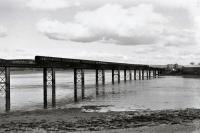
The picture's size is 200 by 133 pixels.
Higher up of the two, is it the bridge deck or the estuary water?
the bridge deck

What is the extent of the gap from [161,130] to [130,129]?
5.22ft

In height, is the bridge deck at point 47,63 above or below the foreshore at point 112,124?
above

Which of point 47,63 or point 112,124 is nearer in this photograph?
point 112,124

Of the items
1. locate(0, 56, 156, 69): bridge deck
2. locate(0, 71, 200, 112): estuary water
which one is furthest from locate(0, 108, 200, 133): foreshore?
locate(0, 56, 156, 69): bridge deck

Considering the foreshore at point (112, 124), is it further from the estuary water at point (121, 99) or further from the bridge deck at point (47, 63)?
the bridge deck at point (47, 63)

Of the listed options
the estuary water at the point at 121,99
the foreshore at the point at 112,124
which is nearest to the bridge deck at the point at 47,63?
the estuary water at the point at 121,99

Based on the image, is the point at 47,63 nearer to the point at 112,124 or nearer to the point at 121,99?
the point at 121,99

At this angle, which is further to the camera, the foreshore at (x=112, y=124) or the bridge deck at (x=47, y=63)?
the bridge deck at (x=47, y=63)

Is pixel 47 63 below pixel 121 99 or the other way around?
the other way around

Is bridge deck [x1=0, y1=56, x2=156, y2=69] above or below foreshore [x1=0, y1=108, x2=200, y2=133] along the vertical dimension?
above

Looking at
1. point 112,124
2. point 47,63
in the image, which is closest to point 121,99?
point 47,63

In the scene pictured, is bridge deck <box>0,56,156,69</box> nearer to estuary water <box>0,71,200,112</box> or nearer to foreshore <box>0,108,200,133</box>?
estuary water <box>0,71,200,112</box>

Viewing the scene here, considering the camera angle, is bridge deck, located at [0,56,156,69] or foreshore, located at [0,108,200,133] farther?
bridge deck, located at [0,56,156,69]

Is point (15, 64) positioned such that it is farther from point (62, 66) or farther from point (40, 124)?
point (40, 124)
